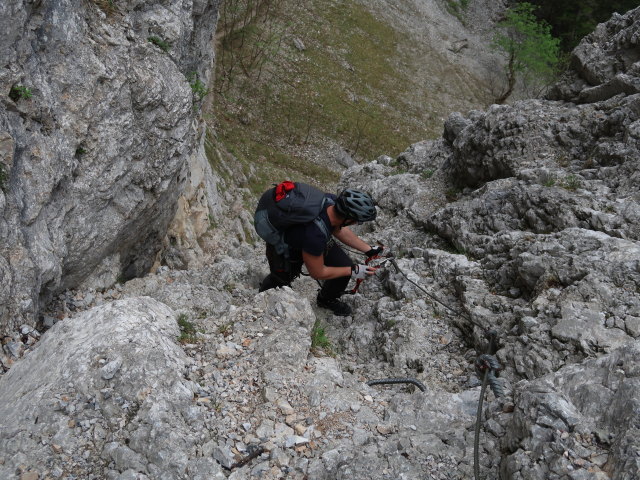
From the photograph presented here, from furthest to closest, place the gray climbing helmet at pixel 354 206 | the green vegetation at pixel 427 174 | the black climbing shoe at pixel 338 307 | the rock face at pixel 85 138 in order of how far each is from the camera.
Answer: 1. the green vegetation at pixel 427 174
2. the black climbing shoe at pixel 338 307
3. the gray climbing helmet at pixel 354 206
4. the rock face at pixel 85 138

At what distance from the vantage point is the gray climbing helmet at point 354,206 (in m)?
6.95

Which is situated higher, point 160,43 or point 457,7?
point 457,7

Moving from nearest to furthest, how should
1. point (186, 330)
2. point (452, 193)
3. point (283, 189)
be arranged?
1. point (186, 330)
2. point (283, 189)
3. point (452, 193)

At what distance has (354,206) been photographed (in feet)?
22.8

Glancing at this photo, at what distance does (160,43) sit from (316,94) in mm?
26058

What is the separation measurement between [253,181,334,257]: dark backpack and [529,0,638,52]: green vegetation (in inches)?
2108

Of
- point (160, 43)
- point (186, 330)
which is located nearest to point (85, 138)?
point (160, 43)

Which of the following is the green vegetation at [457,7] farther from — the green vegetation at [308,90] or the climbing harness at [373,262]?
the climbing harness at [373,262]

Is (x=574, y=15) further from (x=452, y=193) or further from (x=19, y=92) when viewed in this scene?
(x=19, y=92)

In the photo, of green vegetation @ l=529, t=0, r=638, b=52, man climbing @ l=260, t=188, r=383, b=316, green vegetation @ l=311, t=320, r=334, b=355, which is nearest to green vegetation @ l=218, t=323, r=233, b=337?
green vegetation @ l=311, t=320, r=334, b=355

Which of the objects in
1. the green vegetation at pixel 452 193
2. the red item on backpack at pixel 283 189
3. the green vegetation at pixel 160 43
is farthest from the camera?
the green vegetation at pixel 452 193

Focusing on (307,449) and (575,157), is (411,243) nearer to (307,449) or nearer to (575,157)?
(575,157)

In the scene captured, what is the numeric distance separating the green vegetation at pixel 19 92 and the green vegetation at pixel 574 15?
55.4 m

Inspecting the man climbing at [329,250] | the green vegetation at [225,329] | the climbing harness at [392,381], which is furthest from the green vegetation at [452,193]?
the green vegetation at [225,329]
